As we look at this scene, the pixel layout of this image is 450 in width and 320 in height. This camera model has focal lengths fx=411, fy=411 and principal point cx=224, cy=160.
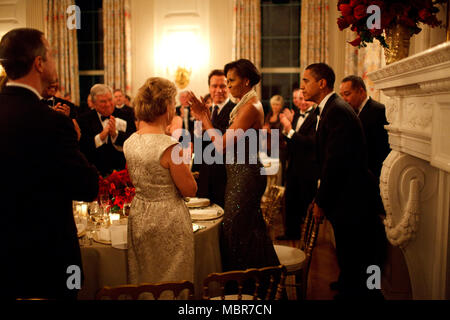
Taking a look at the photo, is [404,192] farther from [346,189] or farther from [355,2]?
[355,2]

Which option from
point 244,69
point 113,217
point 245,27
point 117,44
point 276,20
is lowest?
point 113,217

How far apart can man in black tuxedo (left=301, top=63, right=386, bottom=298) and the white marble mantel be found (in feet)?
1.44

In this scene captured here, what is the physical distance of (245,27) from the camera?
7.71 m

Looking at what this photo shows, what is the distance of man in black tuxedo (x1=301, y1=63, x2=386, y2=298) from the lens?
9.17ft

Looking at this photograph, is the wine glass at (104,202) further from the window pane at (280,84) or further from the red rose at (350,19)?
the window pane at (280,84)

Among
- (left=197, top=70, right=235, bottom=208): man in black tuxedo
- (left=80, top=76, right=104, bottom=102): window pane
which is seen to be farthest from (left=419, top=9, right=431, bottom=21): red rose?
(left=80, top=76, right=104, bottom=102): window pane

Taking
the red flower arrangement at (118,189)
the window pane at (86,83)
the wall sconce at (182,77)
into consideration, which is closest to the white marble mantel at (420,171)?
the red flower arrangement at (118,189)

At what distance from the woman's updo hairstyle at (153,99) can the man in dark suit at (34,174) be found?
53 centimetres

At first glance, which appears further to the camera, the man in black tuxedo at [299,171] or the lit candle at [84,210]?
the man in black tuxedo at [299,171]

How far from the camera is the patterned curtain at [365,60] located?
17.0ft

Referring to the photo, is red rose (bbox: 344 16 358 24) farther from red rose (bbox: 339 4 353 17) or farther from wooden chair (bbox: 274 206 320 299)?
wooden chair (bbox: 274 206 320 299)

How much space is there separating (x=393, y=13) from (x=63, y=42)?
775 centimetres

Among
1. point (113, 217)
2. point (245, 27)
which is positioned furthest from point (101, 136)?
point (245, 27)
